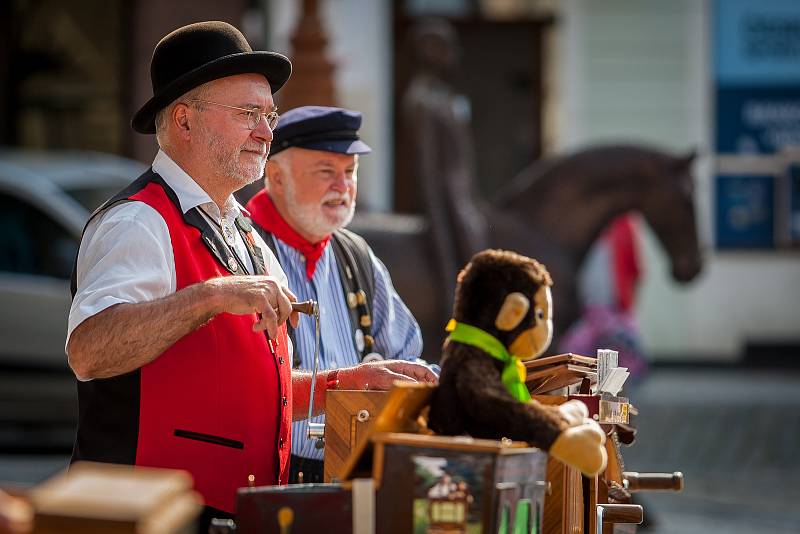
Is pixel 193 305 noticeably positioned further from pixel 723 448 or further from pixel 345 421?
pixel 723 448

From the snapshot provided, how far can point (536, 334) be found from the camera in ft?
8.37

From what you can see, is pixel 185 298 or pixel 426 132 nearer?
pixel 185 298

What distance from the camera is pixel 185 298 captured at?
8.97ft

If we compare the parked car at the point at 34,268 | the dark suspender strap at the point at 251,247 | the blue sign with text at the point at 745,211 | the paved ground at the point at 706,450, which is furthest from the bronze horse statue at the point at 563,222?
Result: the blue sign with text at the point at 745,211

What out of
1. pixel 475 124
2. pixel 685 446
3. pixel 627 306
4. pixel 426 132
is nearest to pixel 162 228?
pixel 426 132

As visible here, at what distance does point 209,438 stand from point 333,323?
36.1 inches

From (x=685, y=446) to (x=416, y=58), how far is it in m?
3.60

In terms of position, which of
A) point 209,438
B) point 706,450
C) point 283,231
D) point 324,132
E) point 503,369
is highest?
point 324,132

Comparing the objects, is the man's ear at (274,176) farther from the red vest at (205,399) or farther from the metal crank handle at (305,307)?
the metal crank handle at (305,307)

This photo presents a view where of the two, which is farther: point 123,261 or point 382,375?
point 382,375

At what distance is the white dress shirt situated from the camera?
279 cm

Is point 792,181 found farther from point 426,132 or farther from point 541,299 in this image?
point 541,299

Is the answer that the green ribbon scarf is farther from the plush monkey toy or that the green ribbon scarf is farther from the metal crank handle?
the metal crank handle

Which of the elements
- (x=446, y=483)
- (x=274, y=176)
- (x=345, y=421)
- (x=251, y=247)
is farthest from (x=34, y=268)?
(x=446, y=483)
